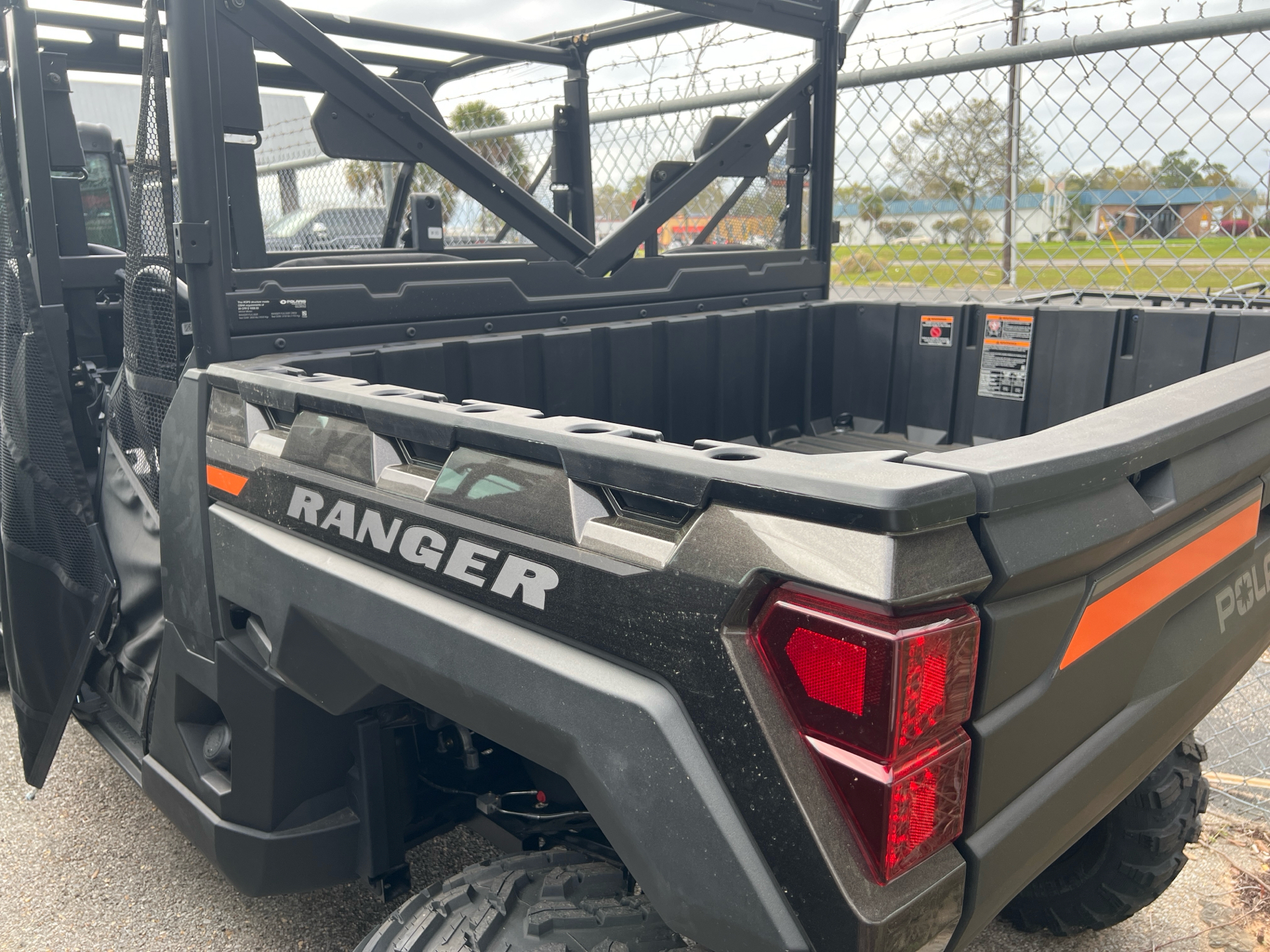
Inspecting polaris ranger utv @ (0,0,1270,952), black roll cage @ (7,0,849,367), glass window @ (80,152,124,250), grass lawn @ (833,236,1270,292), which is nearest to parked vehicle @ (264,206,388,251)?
glass window @ (80,152,124,250)

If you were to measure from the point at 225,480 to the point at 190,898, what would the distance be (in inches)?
45.6

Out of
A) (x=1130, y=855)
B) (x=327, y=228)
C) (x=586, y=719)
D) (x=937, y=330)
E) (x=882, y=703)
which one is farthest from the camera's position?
(x=327, y=228)

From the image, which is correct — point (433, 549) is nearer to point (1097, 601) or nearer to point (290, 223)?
point (1097, 601)

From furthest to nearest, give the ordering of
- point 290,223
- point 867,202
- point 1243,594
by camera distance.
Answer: point 290,223, point 867,202, point 1243,594

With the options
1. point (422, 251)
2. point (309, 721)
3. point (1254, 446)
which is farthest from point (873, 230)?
point (309, 721)

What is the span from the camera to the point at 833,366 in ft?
10.0

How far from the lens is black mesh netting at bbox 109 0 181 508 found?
6.10ft

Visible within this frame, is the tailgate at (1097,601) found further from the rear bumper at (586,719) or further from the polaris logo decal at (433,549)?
the polaris logo decal at (433,549)

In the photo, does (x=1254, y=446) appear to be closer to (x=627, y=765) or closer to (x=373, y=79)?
(x=627, y=765)

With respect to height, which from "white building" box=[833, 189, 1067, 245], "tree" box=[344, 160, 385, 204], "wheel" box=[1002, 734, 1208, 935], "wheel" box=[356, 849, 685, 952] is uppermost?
"tree" box=[344, 160, 385, 204]

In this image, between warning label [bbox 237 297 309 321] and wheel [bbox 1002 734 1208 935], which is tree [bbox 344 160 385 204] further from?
wheel [bbox 1002 734 1208 935]

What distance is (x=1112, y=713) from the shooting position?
4.01 ft

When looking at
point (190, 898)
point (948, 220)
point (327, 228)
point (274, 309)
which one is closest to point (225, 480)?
point (274, 309)

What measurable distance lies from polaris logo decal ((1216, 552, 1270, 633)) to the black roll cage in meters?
1.59
